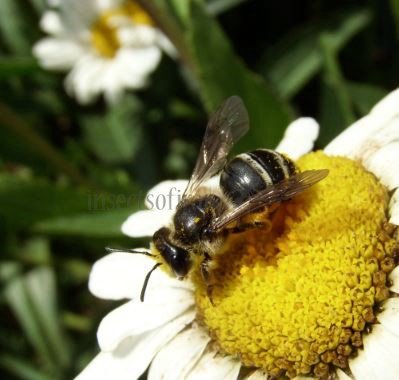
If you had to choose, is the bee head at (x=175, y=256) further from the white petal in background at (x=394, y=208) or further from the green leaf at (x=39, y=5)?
the green leaf at (x=39, y=5)

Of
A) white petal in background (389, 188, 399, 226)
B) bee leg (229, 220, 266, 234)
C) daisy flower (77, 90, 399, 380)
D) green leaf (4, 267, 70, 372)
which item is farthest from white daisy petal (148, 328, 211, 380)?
green leaf (4, 267, 70, 372)

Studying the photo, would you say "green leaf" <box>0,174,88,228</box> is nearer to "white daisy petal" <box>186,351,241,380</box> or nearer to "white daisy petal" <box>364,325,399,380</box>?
"white daisy petal" <box>186,351,241,380</box>

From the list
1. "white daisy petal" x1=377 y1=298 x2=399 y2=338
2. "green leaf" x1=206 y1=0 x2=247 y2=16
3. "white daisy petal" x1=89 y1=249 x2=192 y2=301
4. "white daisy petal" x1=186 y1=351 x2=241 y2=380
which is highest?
"white daisy petal" x1=89 y1=249 x2=192 y2=301

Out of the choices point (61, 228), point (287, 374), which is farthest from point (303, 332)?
point (61, 228)

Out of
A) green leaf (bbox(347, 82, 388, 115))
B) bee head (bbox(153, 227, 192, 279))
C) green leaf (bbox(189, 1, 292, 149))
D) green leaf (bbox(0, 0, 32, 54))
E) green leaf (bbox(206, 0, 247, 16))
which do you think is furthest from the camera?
green leaf (bbox(0, 0, 32, 54))

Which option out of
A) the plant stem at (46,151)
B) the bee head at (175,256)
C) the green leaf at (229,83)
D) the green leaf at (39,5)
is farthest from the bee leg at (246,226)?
the green leaf at (39,5)

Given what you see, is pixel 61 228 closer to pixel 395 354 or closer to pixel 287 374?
pixel 287 374

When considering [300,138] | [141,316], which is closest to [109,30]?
[300,138]
